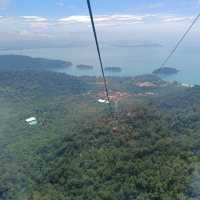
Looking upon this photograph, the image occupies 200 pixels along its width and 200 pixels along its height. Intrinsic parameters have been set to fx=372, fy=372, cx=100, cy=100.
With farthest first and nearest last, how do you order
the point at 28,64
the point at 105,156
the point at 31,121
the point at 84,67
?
the point at 84,67
the point at 28,64
the point at 31,121
the point at 105,156

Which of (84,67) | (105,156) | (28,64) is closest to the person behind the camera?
(105,156)

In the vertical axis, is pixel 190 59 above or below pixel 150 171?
below

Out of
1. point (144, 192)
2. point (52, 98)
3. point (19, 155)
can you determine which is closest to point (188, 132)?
point (144, 192)

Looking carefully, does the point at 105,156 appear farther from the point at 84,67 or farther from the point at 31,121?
the point at 84,67

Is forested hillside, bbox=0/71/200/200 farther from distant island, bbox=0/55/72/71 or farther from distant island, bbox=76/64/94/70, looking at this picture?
distant island, bbox=76/64/94/70

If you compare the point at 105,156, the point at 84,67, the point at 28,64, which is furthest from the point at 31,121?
the point at 84,67

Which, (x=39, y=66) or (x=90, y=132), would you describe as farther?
(x=39, y=66)

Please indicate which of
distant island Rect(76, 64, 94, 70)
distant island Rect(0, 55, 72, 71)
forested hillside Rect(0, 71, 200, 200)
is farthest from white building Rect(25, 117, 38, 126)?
distant island Rect(76, 64, 94, 70)

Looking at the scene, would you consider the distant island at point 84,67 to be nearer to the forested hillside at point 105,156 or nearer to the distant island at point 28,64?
the distant island at point 28,64

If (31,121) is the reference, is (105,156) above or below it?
above

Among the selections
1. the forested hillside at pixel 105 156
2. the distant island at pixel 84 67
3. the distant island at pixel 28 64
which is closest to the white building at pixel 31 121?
the forested hillside at pixel 105 156

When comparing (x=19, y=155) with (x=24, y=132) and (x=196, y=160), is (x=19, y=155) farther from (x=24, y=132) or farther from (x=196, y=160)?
(x=196, y=160)
